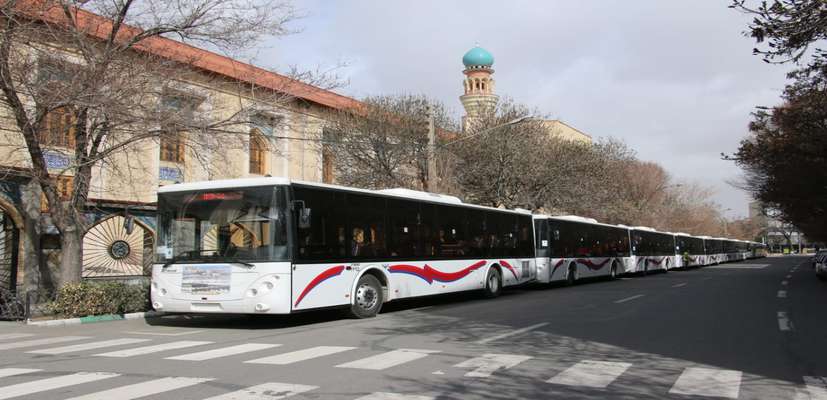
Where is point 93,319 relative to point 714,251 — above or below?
below

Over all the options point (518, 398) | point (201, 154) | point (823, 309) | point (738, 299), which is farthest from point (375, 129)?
point (518, 398)

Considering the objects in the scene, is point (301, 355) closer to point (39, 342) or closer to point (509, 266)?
point (39, 342)

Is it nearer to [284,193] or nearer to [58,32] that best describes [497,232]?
[284,193]

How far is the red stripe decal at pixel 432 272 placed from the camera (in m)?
15.7

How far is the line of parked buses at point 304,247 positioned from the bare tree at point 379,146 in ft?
42.0

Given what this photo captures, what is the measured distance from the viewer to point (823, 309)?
15773 millimetres

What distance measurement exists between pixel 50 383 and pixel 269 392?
242cm

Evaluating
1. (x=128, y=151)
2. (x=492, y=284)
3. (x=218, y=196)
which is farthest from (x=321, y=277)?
(x=128, y=151)

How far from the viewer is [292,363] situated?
8.29 m

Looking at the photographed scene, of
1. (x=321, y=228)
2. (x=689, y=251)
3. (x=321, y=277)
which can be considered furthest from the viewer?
(x=689, y=251)

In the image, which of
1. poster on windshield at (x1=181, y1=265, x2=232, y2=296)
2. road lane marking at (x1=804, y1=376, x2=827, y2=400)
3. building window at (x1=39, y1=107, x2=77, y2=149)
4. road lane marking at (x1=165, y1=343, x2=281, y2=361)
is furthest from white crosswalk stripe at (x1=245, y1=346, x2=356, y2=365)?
building window at (x1=39, y1=107, x2=77, y2=149)

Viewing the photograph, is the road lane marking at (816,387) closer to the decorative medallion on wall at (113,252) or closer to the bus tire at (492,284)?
the bus tire at (492,284)

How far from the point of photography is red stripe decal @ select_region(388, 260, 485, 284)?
15.7 meters

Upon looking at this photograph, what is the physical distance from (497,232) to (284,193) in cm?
996
